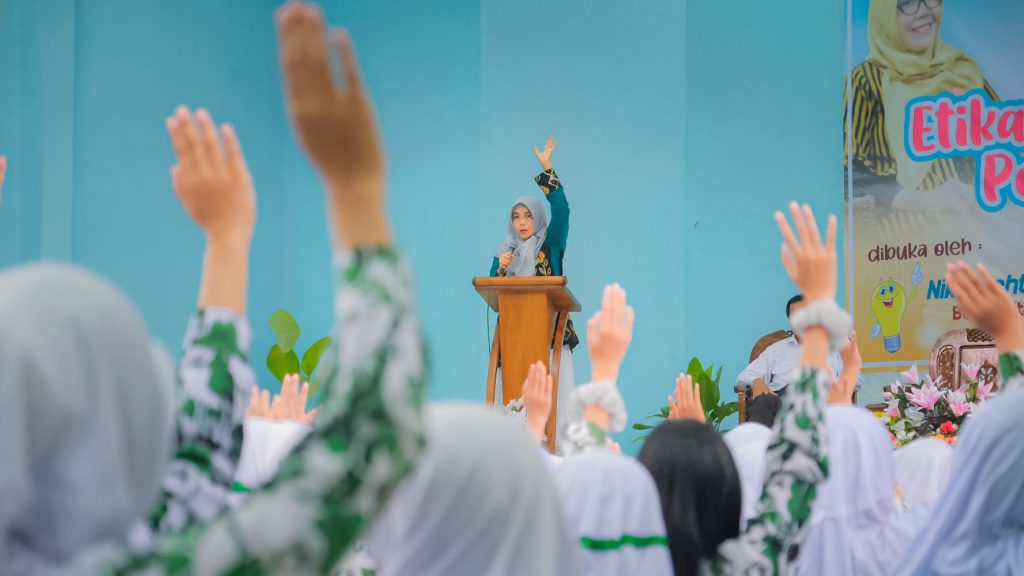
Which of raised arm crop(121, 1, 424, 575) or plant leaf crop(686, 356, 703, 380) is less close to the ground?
raised arm crop(121, 1, 424, 575)

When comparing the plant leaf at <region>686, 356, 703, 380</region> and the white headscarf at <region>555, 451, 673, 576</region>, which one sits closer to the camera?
the white headscarf at <region>555, 451, 673, 576</region>

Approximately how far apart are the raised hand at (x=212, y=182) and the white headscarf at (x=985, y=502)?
1.11 metres

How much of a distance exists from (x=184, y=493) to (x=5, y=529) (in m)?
0.34

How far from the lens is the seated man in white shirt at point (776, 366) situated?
6.55 metres

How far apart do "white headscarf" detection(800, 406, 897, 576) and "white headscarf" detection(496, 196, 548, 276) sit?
13.0 ft

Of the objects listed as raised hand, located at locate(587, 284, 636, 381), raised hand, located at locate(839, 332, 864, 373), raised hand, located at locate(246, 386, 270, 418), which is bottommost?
raised hand, located at locate(246, 386, 270, 418)

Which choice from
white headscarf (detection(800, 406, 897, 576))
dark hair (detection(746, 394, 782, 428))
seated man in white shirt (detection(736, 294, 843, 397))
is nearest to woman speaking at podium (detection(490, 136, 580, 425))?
seated man in white shirt (detection(736, 294, 843, 397))

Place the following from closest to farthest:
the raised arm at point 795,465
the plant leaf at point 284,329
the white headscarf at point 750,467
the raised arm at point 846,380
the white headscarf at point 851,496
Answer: the raised arm at point 795,465 < the white headscarf at point 851,496 < the white headscarf at point 750,467 < the raised arm at point 846,380 < the plant leaf at point 284,329

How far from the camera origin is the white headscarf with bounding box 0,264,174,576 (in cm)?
62

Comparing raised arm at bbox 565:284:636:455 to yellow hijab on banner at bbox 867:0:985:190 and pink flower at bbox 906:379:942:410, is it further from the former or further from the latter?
yellow hijab on banner at bbox 867:0:985:190

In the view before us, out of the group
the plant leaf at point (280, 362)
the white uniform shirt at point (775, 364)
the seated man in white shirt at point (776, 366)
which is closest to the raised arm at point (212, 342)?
the seated man in white shirt at point (776, 366)

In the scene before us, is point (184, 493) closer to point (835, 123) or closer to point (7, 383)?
point (7, 383)

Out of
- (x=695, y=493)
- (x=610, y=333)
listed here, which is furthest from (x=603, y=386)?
(x=695, y=493)

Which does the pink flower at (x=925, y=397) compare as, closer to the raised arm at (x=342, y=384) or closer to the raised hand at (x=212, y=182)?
the raised hand at (x=212, y=182)
